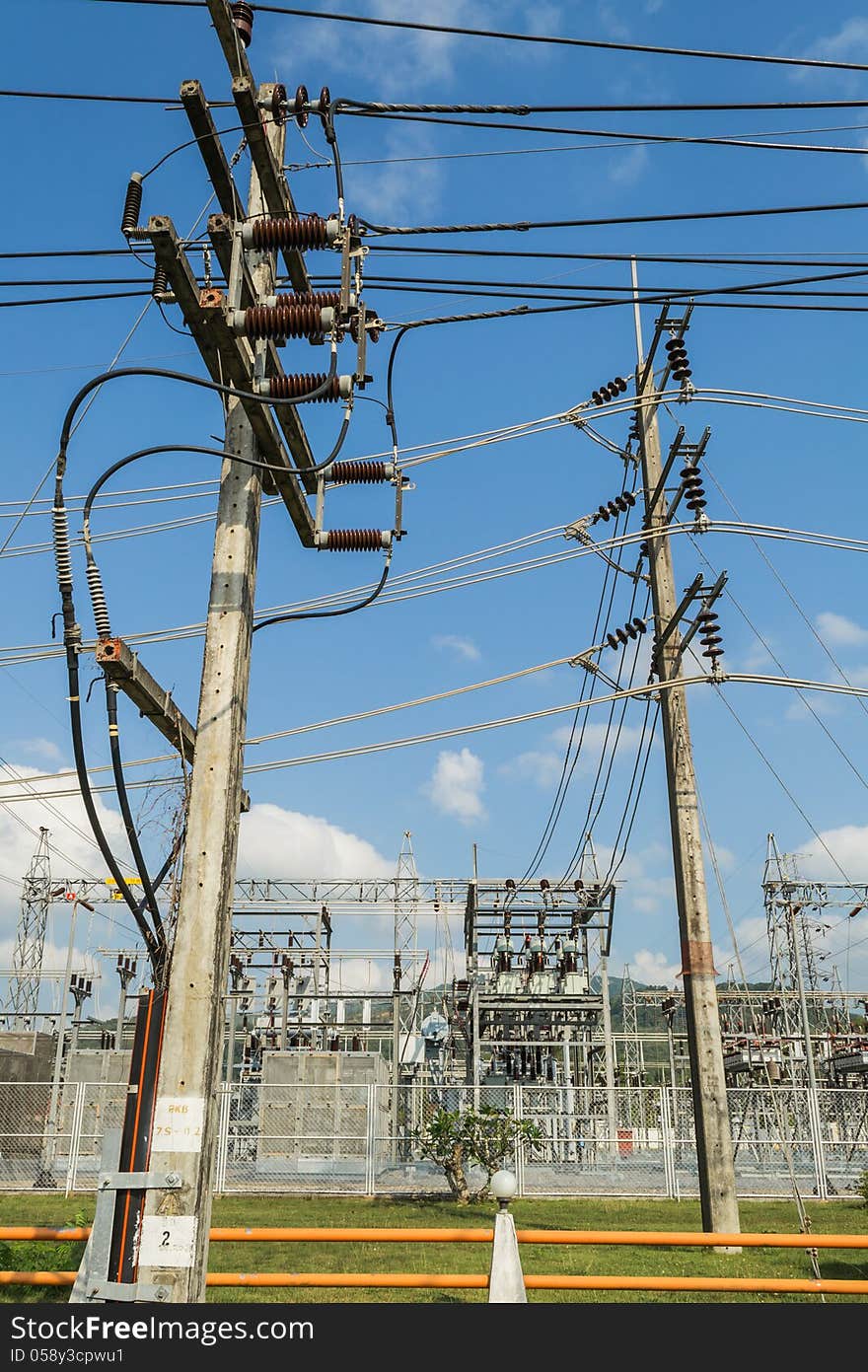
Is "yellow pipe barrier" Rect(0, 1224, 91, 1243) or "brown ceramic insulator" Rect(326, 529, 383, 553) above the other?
"brown ceramic insulator" Rect(326, 529, 383, 553)

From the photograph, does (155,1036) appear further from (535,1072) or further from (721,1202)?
(535,1072)

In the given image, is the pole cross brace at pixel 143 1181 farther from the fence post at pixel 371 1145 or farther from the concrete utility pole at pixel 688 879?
the fence post at pixel 371 1145

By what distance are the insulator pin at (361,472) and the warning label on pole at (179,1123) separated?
15.4 feet

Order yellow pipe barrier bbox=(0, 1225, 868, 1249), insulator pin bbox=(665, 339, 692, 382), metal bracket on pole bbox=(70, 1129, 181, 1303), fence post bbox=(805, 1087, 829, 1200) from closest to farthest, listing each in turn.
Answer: metal bracket on pole bbox=(70, 1129, 181, 1303), yellow pipe barrier bbox=(0, 1225, 868, 1249), insulator pin bbox=(665, 339, 692, 382), fence post bbox=(805, 1087, 829, 1200)

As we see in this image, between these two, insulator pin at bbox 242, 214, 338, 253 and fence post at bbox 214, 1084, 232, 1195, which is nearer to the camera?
insulator pin at bbox 242, 214, 338, 253

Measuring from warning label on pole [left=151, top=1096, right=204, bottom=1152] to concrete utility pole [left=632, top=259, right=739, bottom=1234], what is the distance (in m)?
8.24

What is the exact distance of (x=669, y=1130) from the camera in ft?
69.3

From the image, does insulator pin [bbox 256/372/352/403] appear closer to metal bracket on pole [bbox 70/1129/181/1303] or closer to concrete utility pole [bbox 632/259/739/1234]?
metal bracket on pole [bbox 70/1129/181/1303]

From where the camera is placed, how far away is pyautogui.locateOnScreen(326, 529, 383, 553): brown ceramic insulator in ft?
27.9

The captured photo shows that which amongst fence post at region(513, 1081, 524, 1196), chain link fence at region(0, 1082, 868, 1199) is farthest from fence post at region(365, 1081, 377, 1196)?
fence post at region(513, 1081, 524, 1196)

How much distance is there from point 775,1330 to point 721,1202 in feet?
23.1

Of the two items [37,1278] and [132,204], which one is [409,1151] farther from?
[132,204]

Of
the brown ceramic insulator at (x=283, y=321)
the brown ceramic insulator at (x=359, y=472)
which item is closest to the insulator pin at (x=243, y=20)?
the brown ceramic insulator at (x=283, y=321)

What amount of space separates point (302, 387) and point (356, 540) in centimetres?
149
